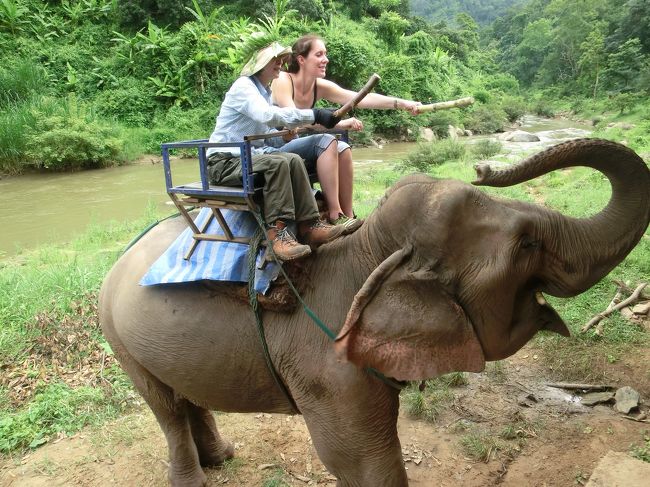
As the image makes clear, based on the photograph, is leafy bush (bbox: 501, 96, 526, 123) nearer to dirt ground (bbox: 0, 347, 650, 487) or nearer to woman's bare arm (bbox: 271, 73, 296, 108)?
dirt ground (bbox: 0, 347, 650, 487)

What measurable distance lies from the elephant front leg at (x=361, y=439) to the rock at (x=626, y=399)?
228cm

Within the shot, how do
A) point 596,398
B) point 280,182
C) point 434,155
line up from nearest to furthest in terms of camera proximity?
1. point 280,182
2. point 596,398
3. point 434,155

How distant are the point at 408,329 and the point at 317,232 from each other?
0.71 meters

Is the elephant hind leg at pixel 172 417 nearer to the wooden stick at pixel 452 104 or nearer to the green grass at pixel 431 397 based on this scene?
the green grass at pixel 431 397

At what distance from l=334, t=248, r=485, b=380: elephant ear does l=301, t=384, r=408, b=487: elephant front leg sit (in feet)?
0.88

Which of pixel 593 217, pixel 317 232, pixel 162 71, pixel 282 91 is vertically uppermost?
pixel 162 71

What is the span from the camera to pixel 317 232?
2.58m

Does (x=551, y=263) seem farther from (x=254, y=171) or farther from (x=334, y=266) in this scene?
(x=254, y=171)

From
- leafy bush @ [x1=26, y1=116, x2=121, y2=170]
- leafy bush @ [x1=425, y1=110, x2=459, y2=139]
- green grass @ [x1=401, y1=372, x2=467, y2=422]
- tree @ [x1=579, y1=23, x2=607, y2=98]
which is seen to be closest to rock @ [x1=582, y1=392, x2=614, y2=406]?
green grass @ [x1=401, y1=372, x2=467, y2=422]

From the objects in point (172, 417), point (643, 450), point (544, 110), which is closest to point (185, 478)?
point (172, 417)

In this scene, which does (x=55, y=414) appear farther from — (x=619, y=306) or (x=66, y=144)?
(x=66, y=144)

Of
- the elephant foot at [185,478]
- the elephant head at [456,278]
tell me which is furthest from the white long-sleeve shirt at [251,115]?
the elephant foot at [185,478]

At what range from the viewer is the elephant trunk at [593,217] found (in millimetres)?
1896

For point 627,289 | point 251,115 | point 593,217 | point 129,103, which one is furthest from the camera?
point 129,103
